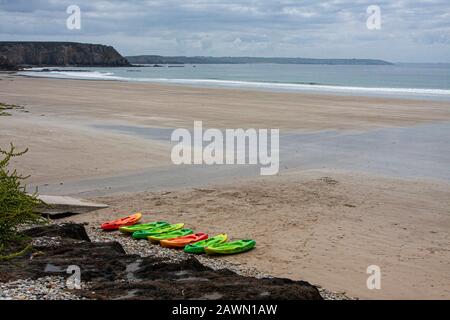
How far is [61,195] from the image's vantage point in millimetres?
11773

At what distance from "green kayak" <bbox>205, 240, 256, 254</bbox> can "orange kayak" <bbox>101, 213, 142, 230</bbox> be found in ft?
5.93

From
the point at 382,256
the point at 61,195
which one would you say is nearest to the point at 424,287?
the point at 382,256

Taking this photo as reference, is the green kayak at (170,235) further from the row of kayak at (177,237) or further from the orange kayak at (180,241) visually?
the orange kayak at (180,241)

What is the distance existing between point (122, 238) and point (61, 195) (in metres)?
3.19

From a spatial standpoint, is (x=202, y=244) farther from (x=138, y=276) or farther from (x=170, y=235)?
(x=138, y=276)

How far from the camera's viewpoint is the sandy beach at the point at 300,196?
26.1 feet

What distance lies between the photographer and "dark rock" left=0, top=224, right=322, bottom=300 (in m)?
5.61

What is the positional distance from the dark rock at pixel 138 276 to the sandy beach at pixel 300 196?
1308mm

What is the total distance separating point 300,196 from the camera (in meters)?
11.6

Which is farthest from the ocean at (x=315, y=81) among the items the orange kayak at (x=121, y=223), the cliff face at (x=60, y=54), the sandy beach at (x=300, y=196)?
the cliff face at (x=60, y=54)

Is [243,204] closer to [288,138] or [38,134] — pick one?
[288,138]

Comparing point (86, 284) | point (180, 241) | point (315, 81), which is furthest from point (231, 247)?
point (315, 81)

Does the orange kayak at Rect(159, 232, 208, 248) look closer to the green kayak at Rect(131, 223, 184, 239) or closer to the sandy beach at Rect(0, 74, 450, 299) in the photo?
the green kayak at Rect(131, 223, 184, 239)
